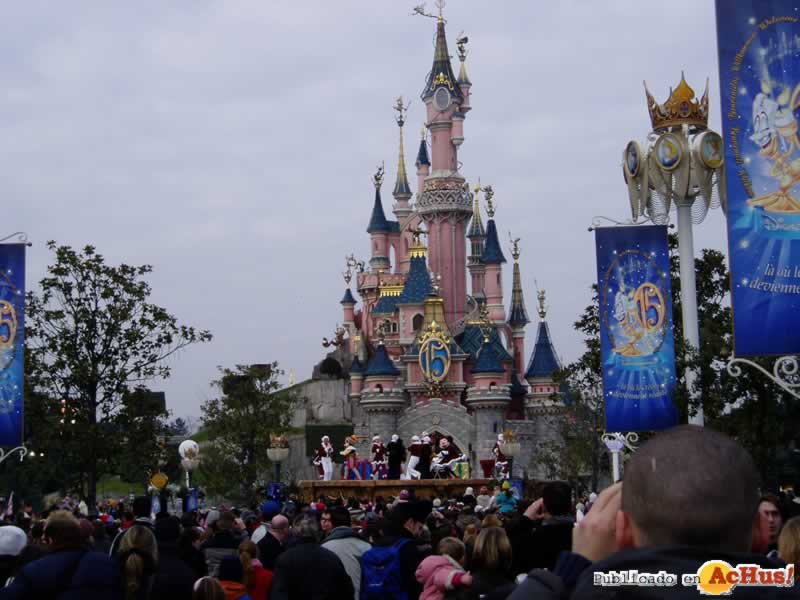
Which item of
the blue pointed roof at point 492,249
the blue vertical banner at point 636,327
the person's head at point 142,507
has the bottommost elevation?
the person's head at point 142,507

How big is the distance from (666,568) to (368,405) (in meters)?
Result: 71.1

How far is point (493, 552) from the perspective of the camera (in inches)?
308

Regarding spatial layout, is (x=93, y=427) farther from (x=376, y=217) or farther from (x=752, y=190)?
(x=376, y=217)

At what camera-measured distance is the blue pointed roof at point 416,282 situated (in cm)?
7712

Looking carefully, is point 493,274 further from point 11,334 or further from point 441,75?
point 11,334

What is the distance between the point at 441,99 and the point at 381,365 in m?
17.8

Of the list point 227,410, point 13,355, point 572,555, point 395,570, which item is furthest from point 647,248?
point 227,410

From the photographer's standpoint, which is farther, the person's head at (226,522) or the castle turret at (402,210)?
the castle turret at (402,210)

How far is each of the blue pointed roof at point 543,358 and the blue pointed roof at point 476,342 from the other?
240 cm

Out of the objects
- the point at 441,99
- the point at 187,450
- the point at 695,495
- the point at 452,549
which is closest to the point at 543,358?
the point at 441,99

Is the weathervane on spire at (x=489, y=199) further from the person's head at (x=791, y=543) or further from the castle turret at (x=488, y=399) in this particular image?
the person's head at (x=791, y=543)

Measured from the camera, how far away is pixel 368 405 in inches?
2881

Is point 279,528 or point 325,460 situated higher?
point 325,460

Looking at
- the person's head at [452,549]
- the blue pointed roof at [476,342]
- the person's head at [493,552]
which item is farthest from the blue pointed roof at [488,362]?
the person's head at [493,552]
